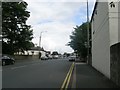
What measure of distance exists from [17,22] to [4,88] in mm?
48577

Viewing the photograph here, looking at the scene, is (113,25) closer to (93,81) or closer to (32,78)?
(93,81)

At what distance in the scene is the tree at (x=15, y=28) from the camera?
188 ft

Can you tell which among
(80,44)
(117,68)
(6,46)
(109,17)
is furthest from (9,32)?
(117,68)

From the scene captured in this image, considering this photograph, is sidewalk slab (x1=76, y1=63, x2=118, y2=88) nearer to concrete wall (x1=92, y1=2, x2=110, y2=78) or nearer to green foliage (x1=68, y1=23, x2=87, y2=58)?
concrete wall (x1=92, y1=2, x2=110, y2=78)

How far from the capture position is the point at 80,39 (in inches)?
2677

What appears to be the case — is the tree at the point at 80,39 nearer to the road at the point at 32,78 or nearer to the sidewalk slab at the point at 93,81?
the road at the point at 32,78

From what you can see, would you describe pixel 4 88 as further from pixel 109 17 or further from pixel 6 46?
pixel 6 46

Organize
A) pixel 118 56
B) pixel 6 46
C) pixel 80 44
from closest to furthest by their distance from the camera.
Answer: pixel 118 56, pixel 6 46, pixel 80 44

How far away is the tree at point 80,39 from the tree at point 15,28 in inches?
462

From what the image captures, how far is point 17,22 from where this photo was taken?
6047 cm

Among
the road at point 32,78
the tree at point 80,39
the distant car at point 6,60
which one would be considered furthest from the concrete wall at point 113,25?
the tree at point 80,39

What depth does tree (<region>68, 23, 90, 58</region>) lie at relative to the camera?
214 ft

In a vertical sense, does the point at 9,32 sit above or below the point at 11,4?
below

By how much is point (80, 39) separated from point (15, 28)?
664 inches
